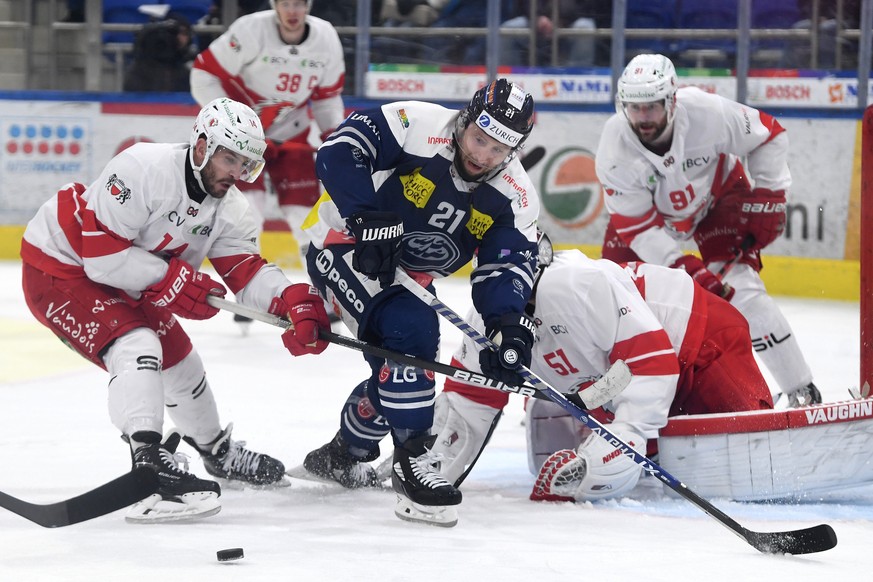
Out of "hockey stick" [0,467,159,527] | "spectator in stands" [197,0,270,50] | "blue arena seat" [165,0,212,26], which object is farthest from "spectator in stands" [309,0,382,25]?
"hockey stick" [0,467,159,527]

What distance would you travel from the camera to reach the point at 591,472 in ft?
9.34

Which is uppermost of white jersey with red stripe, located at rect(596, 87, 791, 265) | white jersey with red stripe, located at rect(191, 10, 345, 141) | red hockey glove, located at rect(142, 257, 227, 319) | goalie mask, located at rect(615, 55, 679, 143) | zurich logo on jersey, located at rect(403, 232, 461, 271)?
white jersey with red stripe, located at rect(191, 10, 345, 141)

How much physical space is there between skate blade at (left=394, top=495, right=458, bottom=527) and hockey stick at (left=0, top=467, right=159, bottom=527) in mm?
534

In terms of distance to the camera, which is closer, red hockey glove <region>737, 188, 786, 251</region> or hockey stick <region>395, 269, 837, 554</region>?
hockey stick <region>395, 269, 837, 554</region>

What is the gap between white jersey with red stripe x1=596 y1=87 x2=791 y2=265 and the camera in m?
4.07

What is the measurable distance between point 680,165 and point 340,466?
5.28 feet

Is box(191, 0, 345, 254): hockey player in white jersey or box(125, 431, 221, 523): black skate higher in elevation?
box(191, 0, 345, 254): hockey player in white jersey

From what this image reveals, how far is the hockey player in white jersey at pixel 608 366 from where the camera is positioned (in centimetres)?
289

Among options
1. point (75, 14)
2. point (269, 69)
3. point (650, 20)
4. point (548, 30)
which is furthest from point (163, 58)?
point (650, 20)

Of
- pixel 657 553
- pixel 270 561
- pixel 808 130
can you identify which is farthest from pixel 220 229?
pixel 808 130

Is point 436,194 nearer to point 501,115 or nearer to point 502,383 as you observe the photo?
point 501,115

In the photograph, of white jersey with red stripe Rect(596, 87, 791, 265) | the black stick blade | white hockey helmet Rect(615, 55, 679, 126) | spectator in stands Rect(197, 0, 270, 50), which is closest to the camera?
the black stick blade

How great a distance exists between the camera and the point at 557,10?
7117mm

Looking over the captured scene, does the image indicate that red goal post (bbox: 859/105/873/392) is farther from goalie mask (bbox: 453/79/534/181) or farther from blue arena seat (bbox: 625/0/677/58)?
blue arena seat (bbox: 625/0/677/58)
